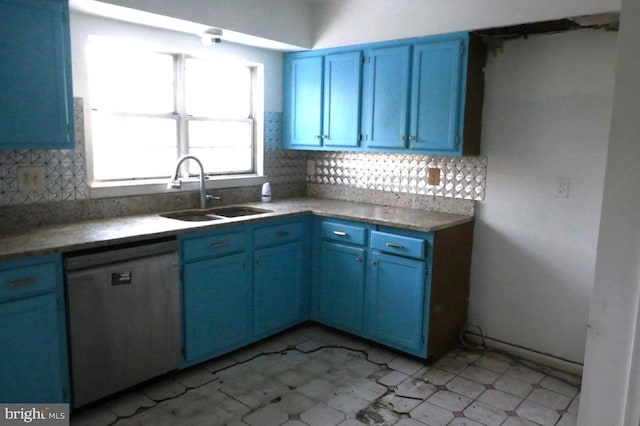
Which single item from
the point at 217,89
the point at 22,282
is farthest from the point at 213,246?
the point at 217,89

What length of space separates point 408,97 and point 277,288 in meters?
1.66

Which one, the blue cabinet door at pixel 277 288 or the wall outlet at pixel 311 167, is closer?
the blue cabinet door at pixel 277 288

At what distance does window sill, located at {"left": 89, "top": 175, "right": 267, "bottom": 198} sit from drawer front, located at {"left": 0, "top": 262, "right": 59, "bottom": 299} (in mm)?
856

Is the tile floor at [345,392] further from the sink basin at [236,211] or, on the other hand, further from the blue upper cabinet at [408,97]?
the blue upper cabinet at [408,97]

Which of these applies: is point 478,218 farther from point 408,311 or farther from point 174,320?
point 174,320

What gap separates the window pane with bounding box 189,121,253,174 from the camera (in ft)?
12.2

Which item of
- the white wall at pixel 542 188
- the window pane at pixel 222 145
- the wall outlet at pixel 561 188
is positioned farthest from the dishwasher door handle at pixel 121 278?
the wall outlet at pixel 561 188

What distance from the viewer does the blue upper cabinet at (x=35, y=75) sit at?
91.7 inches

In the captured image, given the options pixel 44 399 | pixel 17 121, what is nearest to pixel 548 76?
pixel 17 121

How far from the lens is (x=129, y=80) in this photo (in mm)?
3258

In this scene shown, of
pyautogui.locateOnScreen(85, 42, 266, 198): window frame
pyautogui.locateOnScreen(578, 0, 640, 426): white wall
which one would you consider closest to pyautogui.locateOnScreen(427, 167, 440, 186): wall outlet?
pyautogui.locateOnScreen(85, 42, 266, 198): window frame

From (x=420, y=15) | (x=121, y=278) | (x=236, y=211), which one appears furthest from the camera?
(x=236, y=211)

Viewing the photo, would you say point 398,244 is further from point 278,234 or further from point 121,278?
point 121,278

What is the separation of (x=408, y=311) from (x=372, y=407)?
0.75m
